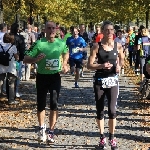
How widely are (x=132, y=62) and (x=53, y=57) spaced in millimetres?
16009

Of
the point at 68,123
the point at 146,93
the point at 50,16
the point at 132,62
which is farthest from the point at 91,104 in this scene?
the point at 50,16

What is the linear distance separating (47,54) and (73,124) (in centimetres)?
218

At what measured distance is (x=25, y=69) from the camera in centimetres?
1638

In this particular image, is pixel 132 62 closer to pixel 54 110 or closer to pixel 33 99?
pixel 33 99

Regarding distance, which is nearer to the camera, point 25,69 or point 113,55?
point 113,55

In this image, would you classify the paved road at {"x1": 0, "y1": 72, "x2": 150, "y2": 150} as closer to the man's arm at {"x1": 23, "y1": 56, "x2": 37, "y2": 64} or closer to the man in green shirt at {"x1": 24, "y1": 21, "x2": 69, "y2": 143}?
the man in green shirt at {"x1": 24, "y1": 21, "x2": 69, "y2": 143}

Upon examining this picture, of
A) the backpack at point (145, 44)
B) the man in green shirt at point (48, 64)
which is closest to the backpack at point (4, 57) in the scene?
the man in green shirt at point (48, 64)

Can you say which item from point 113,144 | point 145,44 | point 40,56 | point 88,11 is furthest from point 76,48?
point 88,11

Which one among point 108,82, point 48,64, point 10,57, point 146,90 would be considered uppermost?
point 48,64

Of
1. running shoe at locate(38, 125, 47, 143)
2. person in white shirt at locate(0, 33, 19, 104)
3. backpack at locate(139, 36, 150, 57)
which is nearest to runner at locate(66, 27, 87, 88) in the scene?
backpack at locate(139, 36, 150, 57)

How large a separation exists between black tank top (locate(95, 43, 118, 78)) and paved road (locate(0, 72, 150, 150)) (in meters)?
1.21

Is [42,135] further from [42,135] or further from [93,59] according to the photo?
[93,59]

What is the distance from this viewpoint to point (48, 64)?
24.8 feet

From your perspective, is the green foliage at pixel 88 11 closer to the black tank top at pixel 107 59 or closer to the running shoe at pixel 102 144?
the black tank top at pixel 107 59
